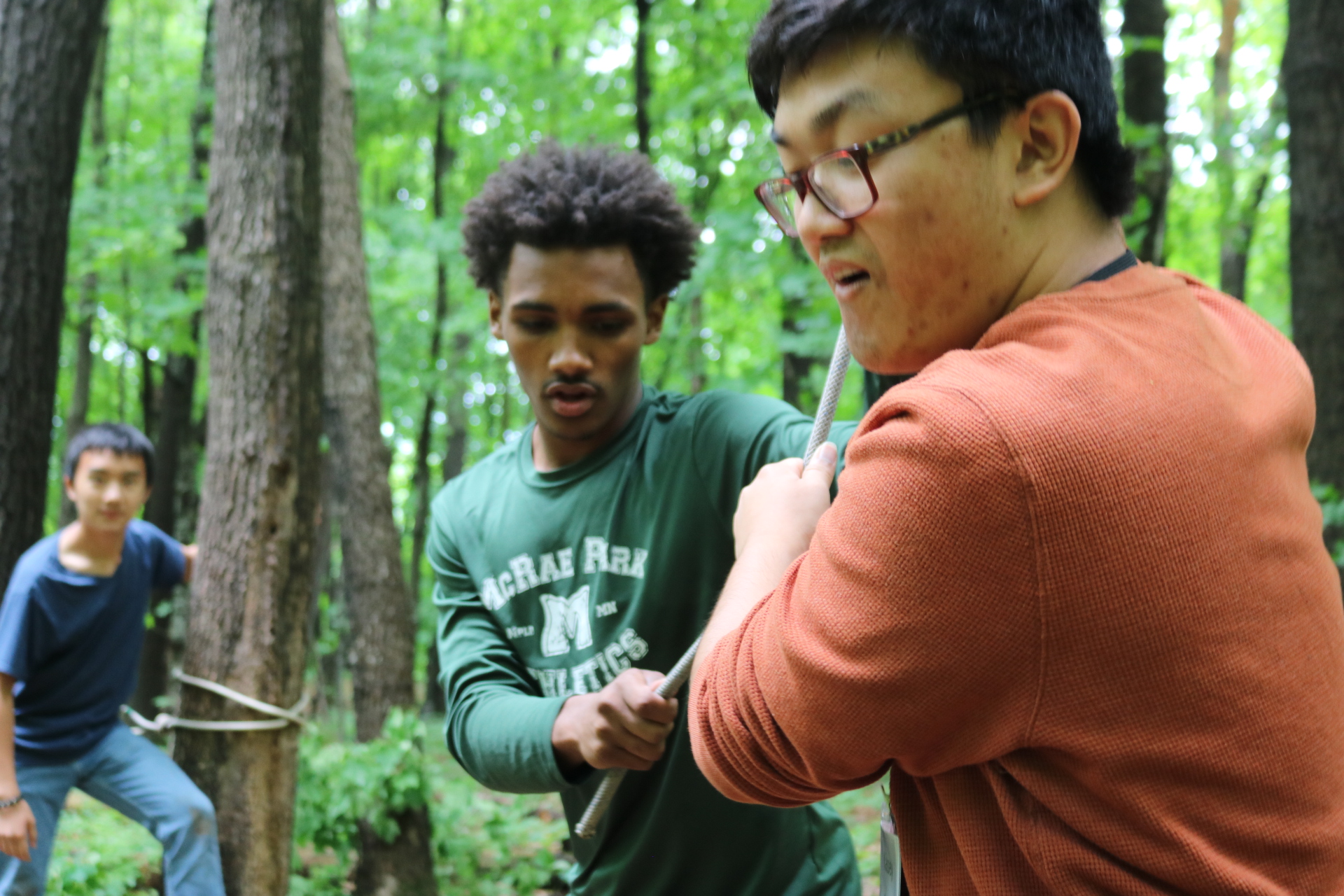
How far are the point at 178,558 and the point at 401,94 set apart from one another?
27.6 feet

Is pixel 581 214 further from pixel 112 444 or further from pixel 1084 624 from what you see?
pixel 112 444

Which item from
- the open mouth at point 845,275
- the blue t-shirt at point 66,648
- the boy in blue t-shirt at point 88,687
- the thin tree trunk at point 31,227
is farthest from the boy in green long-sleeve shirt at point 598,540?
the thin tree trunk at point 31,227

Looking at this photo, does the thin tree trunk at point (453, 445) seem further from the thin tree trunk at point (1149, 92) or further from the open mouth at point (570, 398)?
the open mouth at point (570, 398)

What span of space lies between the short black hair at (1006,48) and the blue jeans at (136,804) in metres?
4.37

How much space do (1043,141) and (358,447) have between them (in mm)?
7177

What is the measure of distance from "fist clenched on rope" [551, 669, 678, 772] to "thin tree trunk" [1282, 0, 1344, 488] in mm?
4924

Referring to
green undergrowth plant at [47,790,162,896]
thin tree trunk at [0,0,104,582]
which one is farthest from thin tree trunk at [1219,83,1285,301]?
green undergrowth plant at [47,790,162,896]

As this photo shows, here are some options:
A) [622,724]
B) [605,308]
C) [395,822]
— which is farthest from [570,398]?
[395,822]

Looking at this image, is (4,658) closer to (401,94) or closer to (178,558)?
(178,558)

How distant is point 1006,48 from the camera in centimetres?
114

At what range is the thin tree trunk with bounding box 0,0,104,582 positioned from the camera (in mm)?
5020

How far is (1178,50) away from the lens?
1322 cm

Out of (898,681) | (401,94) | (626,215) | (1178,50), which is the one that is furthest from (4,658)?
(1178,50)

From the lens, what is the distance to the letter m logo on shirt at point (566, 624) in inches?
89.5
